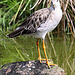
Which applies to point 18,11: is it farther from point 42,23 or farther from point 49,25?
point 49,25

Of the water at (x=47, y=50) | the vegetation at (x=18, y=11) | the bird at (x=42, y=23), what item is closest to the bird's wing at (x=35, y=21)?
the bird at (x=42, y=23)

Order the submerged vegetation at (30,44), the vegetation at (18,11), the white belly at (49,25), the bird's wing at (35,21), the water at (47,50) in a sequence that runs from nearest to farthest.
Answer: the white belly at (49,25)
the bird's wing at (35,21)
the water at (47,50)
the submerged vegetation at (30,44)
the vegetation at (18,11)

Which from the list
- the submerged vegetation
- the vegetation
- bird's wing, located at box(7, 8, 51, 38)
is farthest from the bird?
the vegetation

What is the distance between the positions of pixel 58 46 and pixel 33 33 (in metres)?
1.91

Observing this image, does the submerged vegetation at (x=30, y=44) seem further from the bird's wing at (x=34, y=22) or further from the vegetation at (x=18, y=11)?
the bird's wing at (x=34, y=22)

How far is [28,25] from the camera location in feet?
14.8

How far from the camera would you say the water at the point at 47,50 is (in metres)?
5.20

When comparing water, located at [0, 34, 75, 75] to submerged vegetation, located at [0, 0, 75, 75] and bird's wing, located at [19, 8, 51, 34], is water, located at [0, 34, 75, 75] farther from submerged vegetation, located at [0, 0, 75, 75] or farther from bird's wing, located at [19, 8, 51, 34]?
bird's wing, located at [19, 8, 51, 34]

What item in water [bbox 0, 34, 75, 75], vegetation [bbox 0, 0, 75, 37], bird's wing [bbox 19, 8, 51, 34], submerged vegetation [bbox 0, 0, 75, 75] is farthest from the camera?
vegetation [bbox 0, 0, 75, 37]

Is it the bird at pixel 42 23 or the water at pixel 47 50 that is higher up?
the bird at pixel 42 23

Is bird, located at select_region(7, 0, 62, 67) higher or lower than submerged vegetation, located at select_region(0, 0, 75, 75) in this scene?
higher

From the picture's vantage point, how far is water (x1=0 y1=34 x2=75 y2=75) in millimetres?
5198

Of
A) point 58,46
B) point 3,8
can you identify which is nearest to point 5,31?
point 3,8

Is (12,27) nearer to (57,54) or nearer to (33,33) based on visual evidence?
(57,54)
